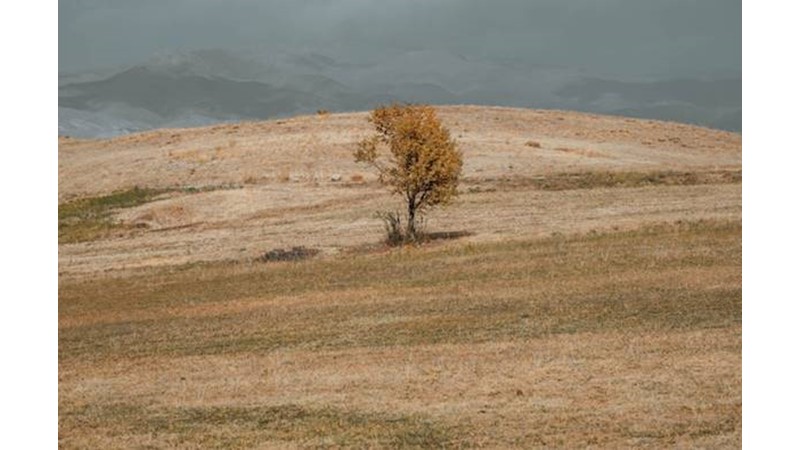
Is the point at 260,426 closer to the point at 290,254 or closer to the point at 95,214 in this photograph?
the point at 290,254

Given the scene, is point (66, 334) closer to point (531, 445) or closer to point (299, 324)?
point (299, 324)

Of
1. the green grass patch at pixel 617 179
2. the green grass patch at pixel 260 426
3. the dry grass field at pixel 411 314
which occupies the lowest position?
the green grass patch at pixel 260 426

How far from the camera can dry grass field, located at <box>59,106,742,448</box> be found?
91.8ft

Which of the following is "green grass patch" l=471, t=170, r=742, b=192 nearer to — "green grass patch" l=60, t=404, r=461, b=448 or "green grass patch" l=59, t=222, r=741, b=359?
"green grass patch" l=59, t=222, r=741, b=359

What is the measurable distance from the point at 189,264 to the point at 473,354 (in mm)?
31150

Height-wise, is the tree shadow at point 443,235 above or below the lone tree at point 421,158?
below

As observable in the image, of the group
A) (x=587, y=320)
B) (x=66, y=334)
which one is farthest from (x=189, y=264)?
(x=587, y=320)

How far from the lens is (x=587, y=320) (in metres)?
39.6

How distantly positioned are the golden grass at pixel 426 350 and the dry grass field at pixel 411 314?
0.12 meters

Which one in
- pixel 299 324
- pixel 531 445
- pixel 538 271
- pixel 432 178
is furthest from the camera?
pixel 432 178

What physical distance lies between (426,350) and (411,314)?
7221 mm

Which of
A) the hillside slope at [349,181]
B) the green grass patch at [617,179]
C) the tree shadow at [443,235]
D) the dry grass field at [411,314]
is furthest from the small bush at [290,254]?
the green grass patch at [617,179]

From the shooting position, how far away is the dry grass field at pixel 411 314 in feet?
91.8

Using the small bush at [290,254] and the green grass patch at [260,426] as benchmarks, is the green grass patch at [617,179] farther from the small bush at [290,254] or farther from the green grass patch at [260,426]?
the green grass patch at [260,426]
